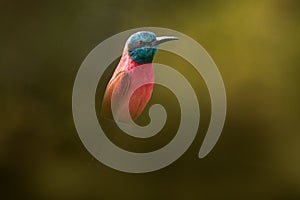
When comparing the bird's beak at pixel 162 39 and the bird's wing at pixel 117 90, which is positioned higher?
the bird's beak at pixel 162 39

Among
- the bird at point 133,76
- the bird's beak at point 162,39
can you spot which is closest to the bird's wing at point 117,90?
the bird at point 133,76

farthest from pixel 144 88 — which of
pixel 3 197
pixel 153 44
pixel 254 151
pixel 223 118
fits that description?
pixel 3 197

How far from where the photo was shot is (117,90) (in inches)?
45.5

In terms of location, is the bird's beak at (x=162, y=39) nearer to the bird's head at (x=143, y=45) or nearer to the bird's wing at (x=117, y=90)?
the bird's head at (x=143, y=45)

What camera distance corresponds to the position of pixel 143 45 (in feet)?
3.77

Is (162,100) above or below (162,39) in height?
below

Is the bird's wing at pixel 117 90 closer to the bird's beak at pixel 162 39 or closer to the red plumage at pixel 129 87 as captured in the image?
the red plumage at pixel 129 87

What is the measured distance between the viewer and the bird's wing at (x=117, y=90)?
1138mm

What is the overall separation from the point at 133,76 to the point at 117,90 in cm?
6

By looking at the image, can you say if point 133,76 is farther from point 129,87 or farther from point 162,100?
point 162,100

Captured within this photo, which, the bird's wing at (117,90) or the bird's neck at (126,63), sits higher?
→ the bird's neck at (126,63)

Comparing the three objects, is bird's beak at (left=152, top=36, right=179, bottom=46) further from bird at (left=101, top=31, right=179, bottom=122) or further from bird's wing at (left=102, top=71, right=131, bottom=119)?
bird's wing at (left=102, top=71, right=131, bottom=119)

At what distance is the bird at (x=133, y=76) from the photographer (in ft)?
3.72

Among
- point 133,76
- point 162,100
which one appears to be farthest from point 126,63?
point 162,100
